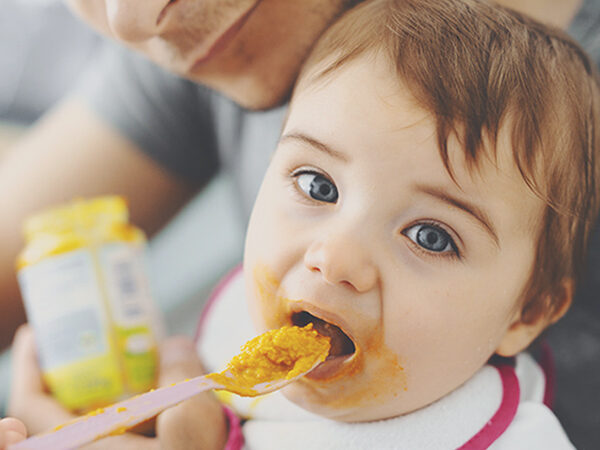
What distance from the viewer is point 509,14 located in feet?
2.61

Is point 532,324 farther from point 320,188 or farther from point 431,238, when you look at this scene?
point 320,188

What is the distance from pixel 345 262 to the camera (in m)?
0.67

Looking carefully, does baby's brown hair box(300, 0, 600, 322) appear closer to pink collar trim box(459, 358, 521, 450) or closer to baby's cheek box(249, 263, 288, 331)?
pink collar trim box(459, 358, 521, 450)

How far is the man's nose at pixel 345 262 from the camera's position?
67cm

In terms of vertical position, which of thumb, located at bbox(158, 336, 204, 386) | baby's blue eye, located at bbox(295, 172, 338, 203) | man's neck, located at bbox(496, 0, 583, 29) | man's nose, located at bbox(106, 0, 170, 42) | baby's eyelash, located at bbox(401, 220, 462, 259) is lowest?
thumb, located at bbox(158, 336, 204, 386)

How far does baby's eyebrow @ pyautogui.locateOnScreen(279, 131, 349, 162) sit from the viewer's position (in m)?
0.71

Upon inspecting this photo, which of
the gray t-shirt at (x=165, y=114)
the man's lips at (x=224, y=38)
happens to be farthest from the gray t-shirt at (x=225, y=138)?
the man's lips at (x=224, y=38)

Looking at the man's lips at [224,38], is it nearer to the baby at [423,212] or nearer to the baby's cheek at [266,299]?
the baby at [423,212]

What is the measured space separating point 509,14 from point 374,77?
0.22 metres

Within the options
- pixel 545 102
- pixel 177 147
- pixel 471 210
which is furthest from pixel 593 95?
pixel 177 147

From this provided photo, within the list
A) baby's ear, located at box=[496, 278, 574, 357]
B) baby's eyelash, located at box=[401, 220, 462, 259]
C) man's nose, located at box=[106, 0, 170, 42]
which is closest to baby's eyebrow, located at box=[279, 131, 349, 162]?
baby's eyelash, located at box=[401, 220, 462, 259]

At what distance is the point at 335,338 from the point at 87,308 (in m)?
0.43

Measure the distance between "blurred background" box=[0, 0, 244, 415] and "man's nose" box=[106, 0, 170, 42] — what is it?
3.03 ft

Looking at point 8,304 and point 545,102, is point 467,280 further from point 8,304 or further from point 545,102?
point 8,304
